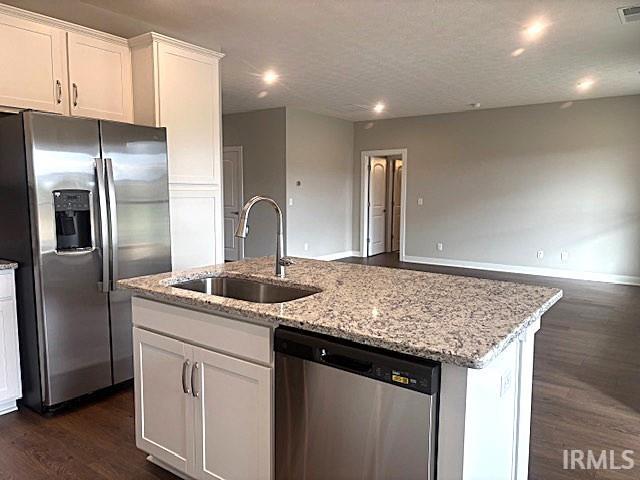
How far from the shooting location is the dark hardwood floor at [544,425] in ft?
7.34

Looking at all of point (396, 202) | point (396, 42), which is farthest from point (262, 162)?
point (396, 42)

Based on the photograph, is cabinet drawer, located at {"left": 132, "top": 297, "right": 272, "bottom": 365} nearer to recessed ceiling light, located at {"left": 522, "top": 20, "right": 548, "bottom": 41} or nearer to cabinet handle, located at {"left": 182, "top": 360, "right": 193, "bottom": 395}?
cabinet handle, located at {"left": 182, "top": 360, "right": 193, "bottom": 395}

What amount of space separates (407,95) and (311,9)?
10.6ft

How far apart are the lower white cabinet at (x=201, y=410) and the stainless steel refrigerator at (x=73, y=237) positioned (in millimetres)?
840

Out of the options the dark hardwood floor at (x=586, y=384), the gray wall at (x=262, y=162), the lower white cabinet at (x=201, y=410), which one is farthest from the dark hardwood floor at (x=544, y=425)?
the gray wall at (x=262, y=162)

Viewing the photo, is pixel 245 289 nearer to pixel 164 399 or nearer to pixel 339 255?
pixel 164 399

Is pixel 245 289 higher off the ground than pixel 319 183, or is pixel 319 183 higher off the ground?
pixel 319 183

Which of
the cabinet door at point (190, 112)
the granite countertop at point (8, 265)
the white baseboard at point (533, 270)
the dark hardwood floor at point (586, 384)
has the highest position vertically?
the cabinet door at point (190, 112)

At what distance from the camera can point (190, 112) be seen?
3.55 metres

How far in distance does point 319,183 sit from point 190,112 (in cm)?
461

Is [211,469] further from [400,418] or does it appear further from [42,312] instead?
[42,312]

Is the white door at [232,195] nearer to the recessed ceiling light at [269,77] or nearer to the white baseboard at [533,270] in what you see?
the recessed ceiling light at [269,77]

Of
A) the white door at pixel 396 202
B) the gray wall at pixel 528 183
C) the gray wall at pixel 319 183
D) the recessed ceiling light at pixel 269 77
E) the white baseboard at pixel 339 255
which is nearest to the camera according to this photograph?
the recessed ceiling light at pixel 269 77

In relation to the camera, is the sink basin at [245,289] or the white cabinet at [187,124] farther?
the white cabinet at [187,124]
